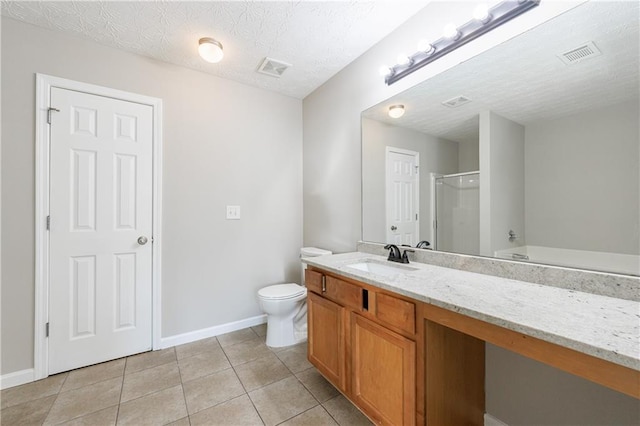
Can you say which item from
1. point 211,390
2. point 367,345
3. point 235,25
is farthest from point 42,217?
point 367,345

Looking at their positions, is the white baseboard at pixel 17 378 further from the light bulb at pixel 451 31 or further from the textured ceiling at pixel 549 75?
the light bulb at pixel 451 31

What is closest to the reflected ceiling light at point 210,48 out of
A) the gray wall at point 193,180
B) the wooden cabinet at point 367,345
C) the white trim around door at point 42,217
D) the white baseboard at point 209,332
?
the gray wall at point 193,180

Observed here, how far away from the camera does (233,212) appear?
2.58 meters

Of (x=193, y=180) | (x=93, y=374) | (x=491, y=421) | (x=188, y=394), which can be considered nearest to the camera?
(x=491, y=421)

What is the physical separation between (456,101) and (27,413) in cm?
308

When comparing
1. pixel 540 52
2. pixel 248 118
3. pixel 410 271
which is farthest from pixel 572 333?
pixel 248 118

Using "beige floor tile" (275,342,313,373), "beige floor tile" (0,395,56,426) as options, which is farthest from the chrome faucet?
"beige floor tile" (0,395,56,426)

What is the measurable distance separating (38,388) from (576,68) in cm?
349

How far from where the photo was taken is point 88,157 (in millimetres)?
1972

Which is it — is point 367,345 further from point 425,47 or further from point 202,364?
point 425,47

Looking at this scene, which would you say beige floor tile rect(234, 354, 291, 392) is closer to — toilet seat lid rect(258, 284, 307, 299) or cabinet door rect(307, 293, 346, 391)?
cabinet door rect(307, 293, 346, 391)

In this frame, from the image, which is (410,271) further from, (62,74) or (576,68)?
(62,74)

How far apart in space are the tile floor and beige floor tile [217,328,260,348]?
0.17m

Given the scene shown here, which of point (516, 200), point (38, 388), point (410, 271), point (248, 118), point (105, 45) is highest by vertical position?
point (105, 45)
